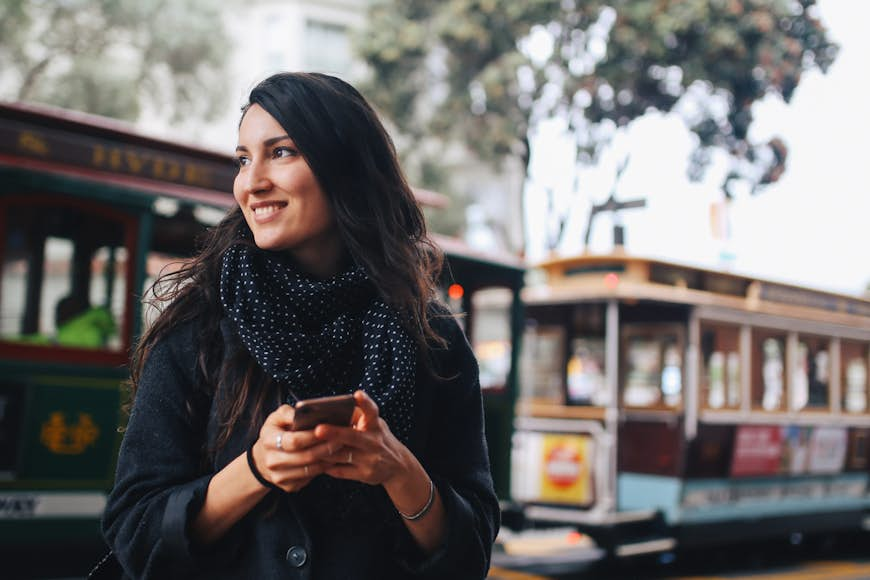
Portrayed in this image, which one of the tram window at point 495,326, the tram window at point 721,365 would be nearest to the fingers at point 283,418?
the tram window at point 495,326

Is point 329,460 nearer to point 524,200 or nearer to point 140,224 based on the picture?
point 140,224

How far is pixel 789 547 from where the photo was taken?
10.8 m

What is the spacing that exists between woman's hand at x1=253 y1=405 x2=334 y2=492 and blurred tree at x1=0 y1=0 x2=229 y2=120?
54.2 feet

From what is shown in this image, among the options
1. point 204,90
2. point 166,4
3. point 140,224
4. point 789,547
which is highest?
point 166,4

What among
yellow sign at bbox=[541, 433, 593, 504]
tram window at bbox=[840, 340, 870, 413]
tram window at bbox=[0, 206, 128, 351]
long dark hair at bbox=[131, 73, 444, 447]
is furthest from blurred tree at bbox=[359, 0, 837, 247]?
long dark hair at bbox=[131, 73, 444, 447]

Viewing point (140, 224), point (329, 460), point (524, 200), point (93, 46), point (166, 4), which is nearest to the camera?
point (329, 460)

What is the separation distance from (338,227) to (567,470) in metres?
7.36

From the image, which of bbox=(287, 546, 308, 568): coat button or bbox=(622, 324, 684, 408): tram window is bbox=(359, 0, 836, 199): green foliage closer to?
bbox=(622, 324, 684, 408): tram window

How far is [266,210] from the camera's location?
163 cm

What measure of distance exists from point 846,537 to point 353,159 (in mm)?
11300

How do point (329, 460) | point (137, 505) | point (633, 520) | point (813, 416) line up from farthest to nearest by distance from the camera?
point (813, 416) → point (633, 520) → point (137, 505) → point (329, 460)

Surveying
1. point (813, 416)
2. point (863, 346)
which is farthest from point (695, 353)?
point (863, 346)

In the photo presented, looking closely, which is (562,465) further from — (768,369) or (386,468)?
(386,468)

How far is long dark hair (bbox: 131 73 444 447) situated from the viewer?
5.21ft
